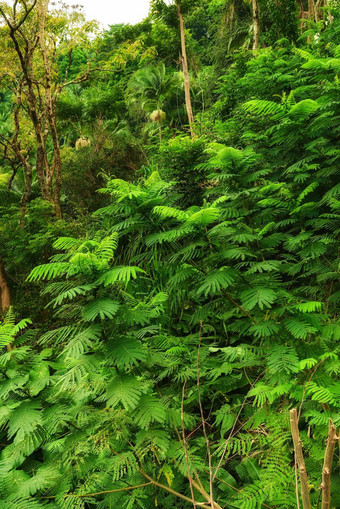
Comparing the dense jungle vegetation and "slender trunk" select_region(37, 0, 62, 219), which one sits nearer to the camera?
the dense jungle vegetation

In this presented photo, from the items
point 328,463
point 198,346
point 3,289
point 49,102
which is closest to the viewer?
point 328,463

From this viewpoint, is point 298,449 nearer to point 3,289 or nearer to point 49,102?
point 3,289

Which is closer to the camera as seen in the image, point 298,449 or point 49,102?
point 298,449

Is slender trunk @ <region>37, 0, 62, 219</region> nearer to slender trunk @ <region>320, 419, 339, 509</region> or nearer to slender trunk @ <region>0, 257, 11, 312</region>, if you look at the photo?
slender trunk @ <region>0, 257, 11, 312</region>

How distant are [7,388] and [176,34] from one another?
17.8 m

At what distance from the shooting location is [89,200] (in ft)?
32.4

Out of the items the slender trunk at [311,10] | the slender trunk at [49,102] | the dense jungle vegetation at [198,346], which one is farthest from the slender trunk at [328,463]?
the slender trunk at [311,10]

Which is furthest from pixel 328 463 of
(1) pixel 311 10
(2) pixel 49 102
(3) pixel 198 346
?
(1) pixel 311 10

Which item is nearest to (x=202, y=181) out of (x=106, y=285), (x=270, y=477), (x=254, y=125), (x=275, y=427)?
(x=254, y=125)

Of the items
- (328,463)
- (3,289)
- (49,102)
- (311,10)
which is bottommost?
(3,289)

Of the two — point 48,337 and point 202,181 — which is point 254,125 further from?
point 48,337

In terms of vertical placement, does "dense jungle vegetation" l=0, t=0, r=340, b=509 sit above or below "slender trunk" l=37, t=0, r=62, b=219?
below

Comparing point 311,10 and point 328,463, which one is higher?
point 311,10

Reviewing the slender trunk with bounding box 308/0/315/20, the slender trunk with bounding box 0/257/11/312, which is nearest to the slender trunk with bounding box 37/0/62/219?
the slender trunk with bounding box 0/257/11/312
